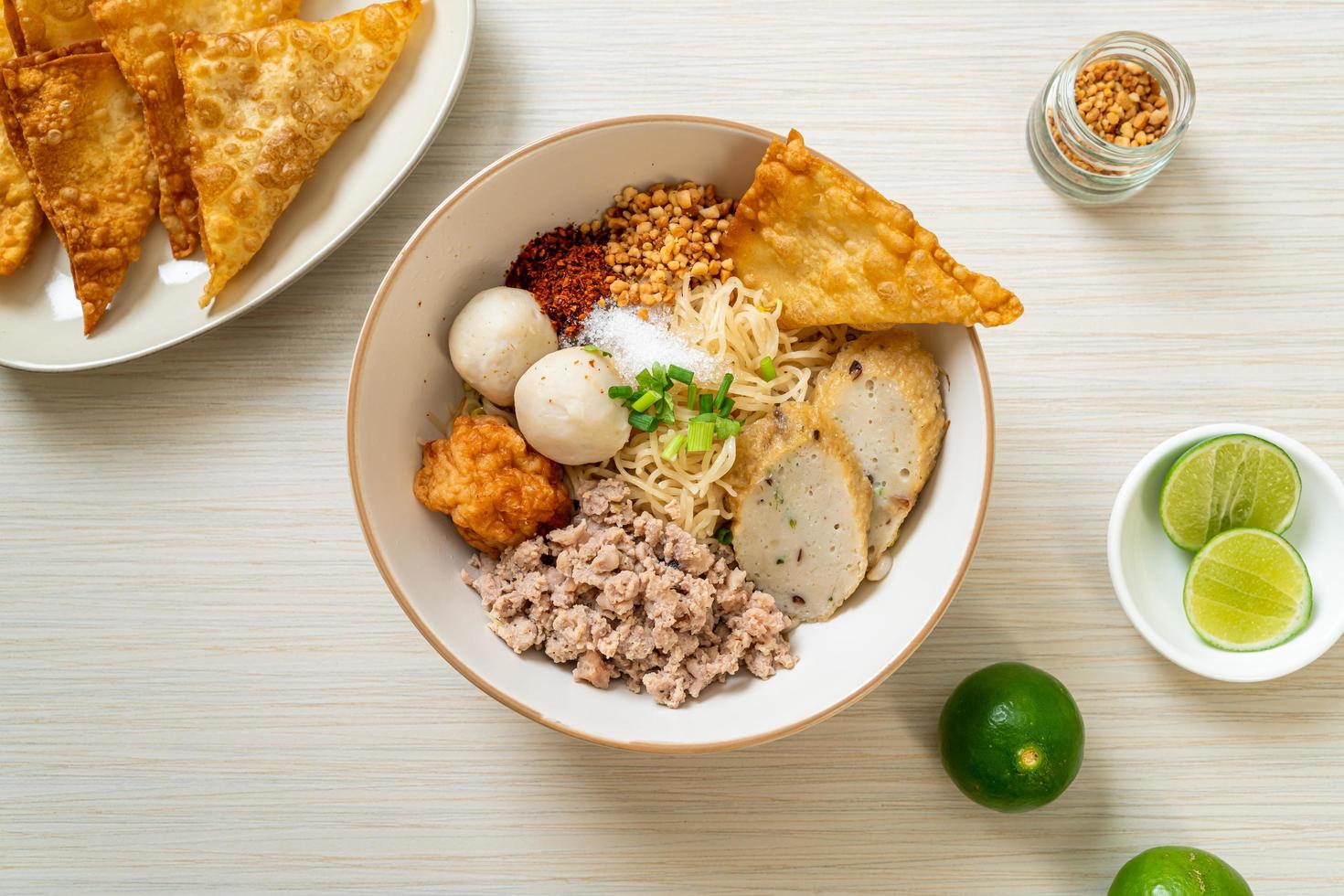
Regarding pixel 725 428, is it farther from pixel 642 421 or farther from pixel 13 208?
pixel 13 208

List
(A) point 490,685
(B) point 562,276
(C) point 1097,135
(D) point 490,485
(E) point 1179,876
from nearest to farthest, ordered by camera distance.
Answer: (A) point 490,685, (D) point 490,485, (E) point 1179,876, (B) point 562,276, (C) point 1097,135

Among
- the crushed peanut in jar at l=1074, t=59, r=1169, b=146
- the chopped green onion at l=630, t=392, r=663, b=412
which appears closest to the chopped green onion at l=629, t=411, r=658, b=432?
the chopped green onion at l=630, t=392, r=663, b=412

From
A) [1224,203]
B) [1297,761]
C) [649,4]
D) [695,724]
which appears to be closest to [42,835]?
[695,724]

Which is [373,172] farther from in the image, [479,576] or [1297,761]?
[1297,761]

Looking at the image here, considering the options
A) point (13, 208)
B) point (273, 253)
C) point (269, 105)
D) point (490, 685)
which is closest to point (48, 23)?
point (13, 208)

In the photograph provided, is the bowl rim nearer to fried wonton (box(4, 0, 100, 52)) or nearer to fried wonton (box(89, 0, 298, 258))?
fried wonton (box(89, 0, 298, 258))

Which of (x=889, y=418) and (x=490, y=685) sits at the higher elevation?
(x=889, y=418)

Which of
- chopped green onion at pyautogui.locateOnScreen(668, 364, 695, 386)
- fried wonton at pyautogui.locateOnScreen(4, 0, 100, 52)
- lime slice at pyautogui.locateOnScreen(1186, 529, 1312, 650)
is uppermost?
fried wonton at pyautogui.locateOnScreen(4, 0, 100, 52)
